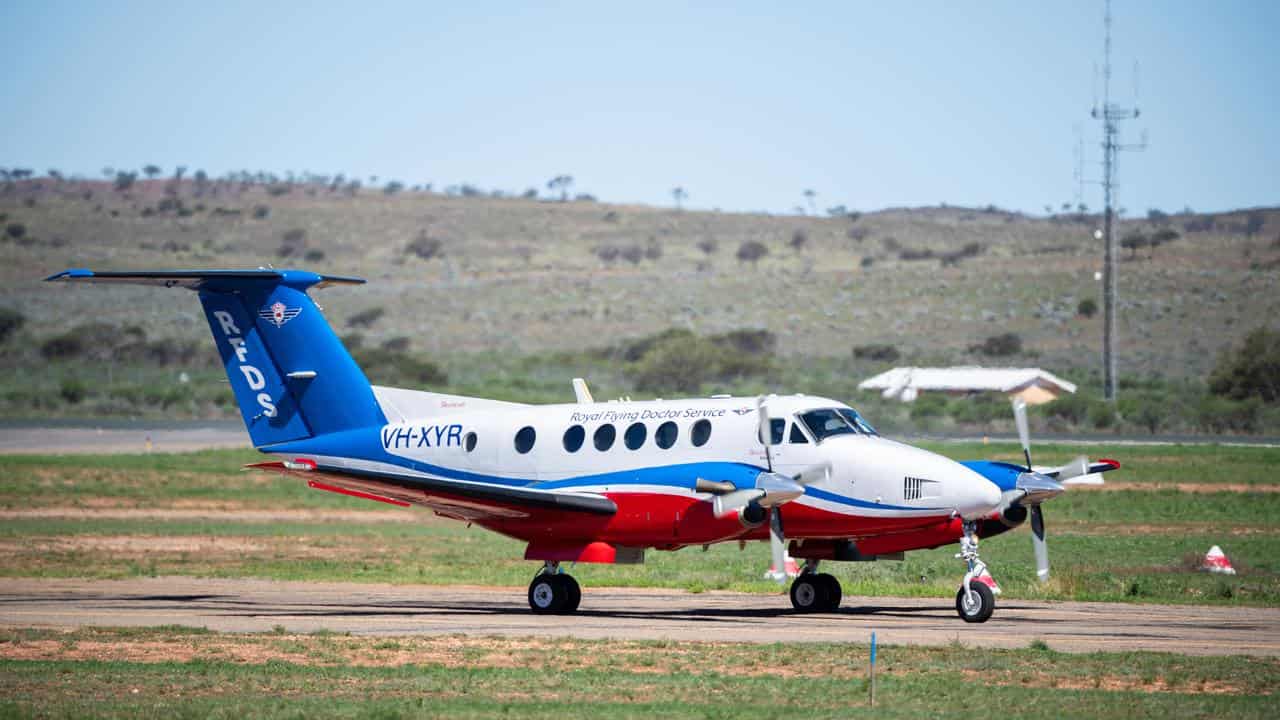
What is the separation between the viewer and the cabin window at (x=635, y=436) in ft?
81.6

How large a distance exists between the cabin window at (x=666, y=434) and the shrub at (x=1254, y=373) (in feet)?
190

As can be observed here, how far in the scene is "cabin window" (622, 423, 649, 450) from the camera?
81.6 feet

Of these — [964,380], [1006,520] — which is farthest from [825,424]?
[964,380]

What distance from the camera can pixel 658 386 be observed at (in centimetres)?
8469

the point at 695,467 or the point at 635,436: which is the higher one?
the point at 635,436

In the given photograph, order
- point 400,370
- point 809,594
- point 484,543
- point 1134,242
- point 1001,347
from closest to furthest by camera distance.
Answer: point 809,594
point 484,543
point 400,370
point 1001,347
point 1134,242

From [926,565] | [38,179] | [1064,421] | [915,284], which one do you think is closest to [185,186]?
[38,179]

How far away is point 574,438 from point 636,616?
10.1 feet

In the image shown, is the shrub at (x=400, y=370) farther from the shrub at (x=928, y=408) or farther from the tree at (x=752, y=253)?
the tree at (x=752, y=253)

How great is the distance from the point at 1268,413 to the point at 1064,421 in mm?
9244

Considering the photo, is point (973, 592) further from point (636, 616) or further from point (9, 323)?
point (9, 323)

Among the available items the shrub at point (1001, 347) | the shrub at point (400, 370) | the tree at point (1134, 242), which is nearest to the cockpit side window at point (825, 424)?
the shrub at point (400, 370)

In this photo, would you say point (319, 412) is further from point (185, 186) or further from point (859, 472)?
point (185, 186)

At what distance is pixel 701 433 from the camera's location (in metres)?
24.5
